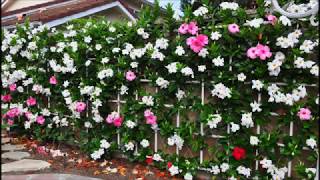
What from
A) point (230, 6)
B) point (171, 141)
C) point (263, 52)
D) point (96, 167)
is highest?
point (230, 6)

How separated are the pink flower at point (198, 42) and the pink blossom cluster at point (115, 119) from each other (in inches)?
46.6

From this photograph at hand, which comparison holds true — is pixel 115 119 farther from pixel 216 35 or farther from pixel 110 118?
pixel 216 35

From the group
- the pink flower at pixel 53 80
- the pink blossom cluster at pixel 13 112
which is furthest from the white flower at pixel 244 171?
the pink blossom cluster at pixel 13 112

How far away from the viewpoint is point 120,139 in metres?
3.89

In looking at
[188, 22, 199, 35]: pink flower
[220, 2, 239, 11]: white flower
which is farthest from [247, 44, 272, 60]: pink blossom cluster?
[188, 22, 199, 35]: pink flower

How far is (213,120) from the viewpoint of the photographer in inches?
122

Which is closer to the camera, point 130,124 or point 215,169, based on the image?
point 215,169

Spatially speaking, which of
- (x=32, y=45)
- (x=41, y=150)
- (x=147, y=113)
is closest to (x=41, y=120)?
(x=41, y=150)

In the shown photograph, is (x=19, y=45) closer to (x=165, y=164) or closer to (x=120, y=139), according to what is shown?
(x=120, y=139)

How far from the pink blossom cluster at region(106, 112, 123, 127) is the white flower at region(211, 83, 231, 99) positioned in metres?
1.18

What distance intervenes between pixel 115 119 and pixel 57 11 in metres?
6.12

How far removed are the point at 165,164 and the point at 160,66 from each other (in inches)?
39.9

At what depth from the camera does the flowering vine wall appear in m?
2.84

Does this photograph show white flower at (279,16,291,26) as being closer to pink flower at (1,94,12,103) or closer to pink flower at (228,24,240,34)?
pink flower at (228,24,240,34)
